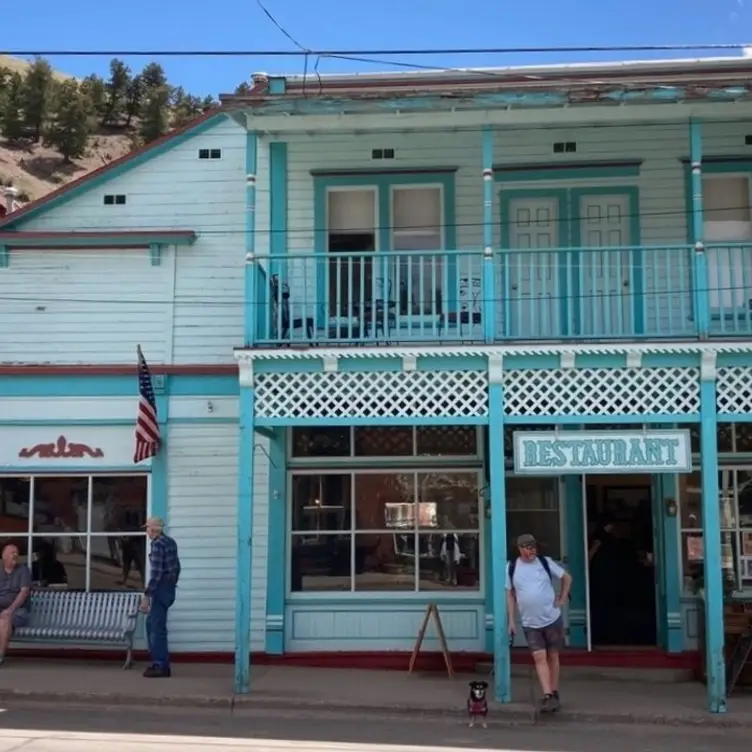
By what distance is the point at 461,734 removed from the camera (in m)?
8.73

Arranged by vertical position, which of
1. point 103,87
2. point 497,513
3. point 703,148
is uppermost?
point 103,87

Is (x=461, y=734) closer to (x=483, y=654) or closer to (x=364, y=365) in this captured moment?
(x=483, y=654)

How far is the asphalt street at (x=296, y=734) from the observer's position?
26.5 feet

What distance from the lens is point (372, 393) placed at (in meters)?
10.1

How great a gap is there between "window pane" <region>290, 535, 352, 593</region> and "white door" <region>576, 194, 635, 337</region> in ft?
12.5

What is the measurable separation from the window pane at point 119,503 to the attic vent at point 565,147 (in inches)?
249

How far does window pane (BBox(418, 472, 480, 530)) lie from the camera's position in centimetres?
1193

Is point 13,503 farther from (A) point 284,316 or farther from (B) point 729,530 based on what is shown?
(B) point 729,530

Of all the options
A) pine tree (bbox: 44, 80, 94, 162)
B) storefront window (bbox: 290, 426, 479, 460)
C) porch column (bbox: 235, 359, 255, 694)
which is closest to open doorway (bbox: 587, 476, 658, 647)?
storefront window (bbox: 290, 426, 479, 460)

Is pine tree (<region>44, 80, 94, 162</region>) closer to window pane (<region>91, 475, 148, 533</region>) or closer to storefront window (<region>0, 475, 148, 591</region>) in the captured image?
storefront window (<region>0, 475, 148, 591</region>)

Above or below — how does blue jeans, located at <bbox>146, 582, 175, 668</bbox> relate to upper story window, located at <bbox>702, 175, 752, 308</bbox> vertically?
below

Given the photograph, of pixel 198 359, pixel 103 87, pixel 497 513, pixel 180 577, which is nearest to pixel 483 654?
pixel 497 513

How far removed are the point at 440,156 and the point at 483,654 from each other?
5.91 metres

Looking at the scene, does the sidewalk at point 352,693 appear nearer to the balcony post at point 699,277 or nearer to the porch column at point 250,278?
the porch column at point 250,278
